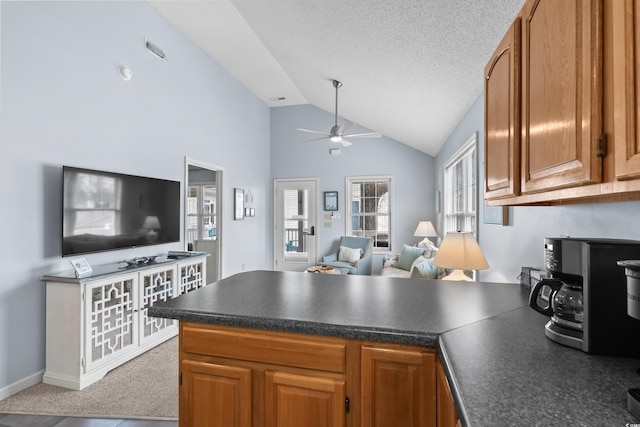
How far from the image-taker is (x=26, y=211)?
7.77 ft

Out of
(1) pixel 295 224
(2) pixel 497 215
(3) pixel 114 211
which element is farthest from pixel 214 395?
(1) pixel 295 224

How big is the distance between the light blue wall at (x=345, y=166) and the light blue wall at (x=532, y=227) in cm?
272

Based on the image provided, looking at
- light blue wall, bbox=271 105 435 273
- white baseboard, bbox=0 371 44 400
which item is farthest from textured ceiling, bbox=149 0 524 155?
white baseboard, bbox=0 371 44 400

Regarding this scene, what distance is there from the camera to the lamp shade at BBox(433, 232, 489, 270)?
216 centimetres

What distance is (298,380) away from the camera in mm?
1197

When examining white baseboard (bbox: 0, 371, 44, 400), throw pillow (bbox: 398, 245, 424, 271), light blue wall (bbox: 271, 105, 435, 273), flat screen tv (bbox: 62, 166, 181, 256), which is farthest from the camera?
light blue wall (bbox: 271, 105, 435, 273)

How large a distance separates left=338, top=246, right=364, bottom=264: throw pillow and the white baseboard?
449 centimetres

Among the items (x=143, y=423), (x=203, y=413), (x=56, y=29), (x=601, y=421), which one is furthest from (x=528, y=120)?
(x=56, y=29)

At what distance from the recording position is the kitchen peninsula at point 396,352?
720 mm

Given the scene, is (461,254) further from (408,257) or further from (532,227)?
(408,257)

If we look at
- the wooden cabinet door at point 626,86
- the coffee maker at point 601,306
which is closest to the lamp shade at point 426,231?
the coffee maker at point 601,306

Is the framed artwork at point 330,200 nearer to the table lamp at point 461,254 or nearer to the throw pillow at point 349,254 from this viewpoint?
the throw pillow at point 349,254

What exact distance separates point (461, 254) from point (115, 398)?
266cm

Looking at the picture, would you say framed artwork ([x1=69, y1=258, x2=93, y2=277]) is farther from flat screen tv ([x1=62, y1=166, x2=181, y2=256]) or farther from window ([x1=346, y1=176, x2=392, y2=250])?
window ([x1=346, y1=176, x2=392, y2=250])
